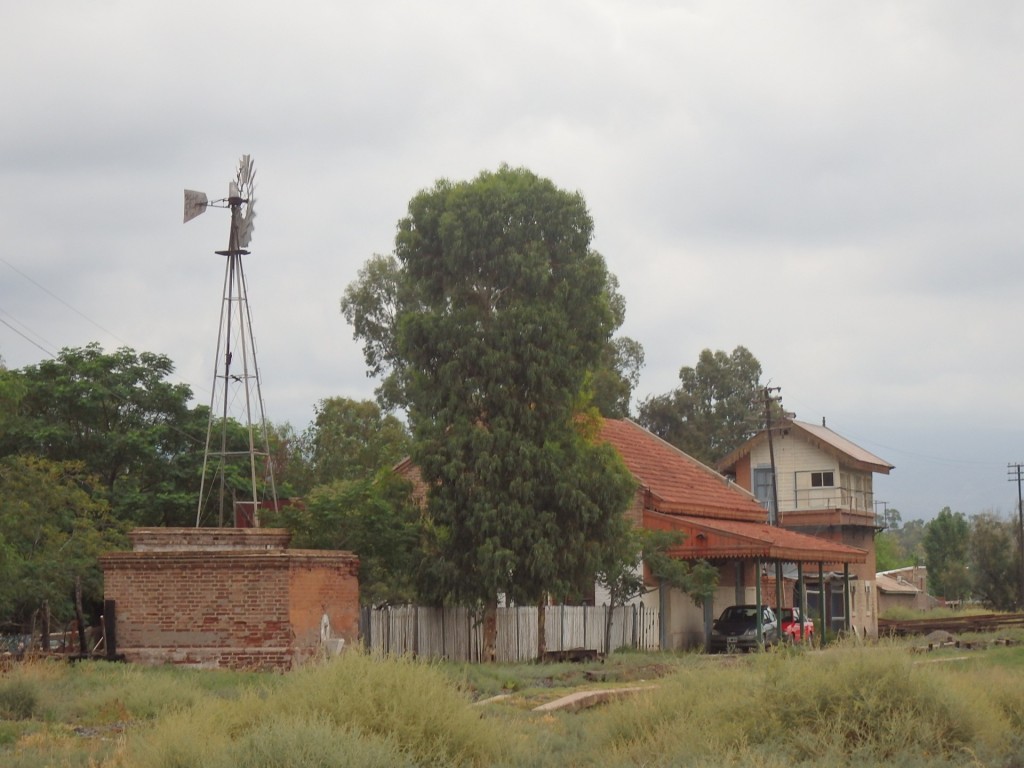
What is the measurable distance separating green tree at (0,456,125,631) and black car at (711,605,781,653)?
16077 millimetres

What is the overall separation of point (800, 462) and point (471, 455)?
120ft

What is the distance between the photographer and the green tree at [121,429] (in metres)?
41.6

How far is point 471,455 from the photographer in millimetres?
29297

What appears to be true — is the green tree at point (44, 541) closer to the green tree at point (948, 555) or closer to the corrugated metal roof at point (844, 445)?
the corrugated metal roof at point (844, 445)

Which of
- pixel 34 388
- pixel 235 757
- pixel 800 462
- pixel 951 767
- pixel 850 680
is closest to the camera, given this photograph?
pixel 235 757

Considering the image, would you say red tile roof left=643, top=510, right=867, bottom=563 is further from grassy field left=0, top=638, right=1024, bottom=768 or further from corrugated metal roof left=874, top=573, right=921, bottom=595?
corrugated metal roof left=874, top=573, right=921, bottom=595

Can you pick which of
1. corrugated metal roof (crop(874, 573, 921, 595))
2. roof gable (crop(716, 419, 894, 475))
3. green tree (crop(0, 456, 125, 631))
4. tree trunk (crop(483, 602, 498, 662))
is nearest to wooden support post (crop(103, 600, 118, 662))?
green tree (crop(0, 456, 125, 631))

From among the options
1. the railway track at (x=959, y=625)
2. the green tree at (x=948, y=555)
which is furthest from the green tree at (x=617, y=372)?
the green tree at (x=948, y=555)

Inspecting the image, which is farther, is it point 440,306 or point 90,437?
point 90,437

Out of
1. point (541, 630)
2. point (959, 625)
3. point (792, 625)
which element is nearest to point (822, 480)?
point (959, 625)

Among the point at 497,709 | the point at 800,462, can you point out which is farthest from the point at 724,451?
the point at 497,709

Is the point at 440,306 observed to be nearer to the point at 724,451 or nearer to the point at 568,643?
the point at 568,643

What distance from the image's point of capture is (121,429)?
144 ft

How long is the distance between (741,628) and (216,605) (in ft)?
58.8
